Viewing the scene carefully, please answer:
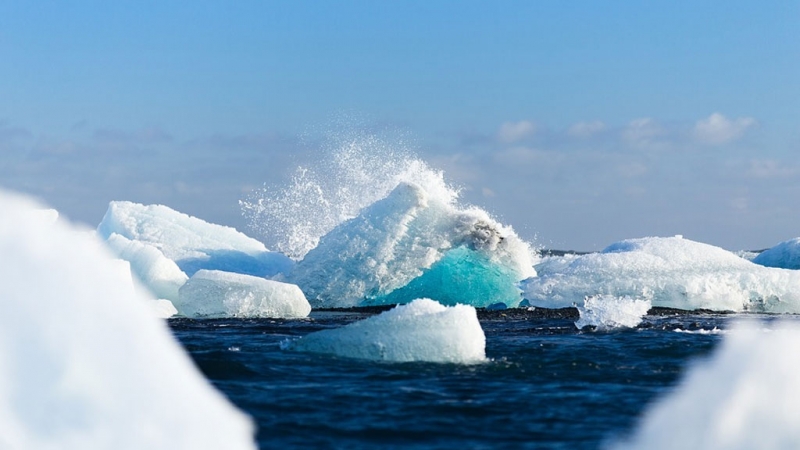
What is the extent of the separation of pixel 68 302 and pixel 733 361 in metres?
6.10

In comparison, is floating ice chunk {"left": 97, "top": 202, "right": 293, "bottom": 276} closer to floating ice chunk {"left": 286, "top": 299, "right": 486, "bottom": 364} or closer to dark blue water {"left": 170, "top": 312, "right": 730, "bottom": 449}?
dark blue water {"left": 170, "top": 312, "right": 730, "bottom": 449}

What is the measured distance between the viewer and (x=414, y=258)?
91.8 feet

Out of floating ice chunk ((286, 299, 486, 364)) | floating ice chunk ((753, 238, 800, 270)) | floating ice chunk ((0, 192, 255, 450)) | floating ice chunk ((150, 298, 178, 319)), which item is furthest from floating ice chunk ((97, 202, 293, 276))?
floating ice chunk ((0, 192, 255, 450))

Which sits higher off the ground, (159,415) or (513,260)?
(513,260)

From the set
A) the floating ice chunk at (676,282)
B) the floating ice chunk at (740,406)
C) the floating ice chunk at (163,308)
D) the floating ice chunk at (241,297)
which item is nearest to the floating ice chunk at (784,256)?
the floating ice chunk at (676,282)

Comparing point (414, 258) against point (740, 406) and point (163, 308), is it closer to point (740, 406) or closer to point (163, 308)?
point (163, 308)

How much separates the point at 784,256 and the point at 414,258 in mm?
15732

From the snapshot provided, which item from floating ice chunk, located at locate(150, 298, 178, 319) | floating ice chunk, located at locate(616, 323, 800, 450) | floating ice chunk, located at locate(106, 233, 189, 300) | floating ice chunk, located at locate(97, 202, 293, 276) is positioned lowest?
floating ice chunk, located at locate(616, 323, 800, 450)

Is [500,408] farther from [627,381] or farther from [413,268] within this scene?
[413,268]

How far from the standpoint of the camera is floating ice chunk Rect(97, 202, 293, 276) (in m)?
32.8

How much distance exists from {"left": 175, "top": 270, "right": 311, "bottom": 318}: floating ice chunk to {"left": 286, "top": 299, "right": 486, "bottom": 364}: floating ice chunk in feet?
31.3

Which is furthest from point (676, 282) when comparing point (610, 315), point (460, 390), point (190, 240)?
point (190, 240)

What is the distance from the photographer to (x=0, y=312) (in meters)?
8.45

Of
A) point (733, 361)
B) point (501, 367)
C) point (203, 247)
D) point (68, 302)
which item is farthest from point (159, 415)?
point (203, 247)
